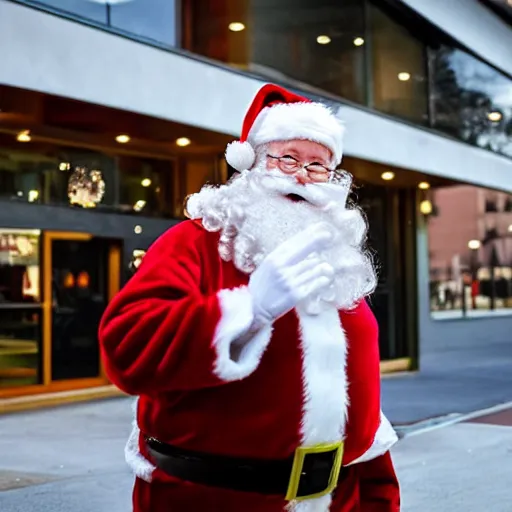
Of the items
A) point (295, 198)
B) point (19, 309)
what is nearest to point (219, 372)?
point (295, 198)

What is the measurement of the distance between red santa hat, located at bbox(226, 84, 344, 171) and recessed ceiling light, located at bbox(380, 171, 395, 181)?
36.0 feet

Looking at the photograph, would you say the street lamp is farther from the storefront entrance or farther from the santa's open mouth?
the santa's open mouth

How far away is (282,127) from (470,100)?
47.3 feet

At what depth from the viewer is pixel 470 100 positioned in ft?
52.6

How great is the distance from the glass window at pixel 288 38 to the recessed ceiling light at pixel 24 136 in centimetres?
220

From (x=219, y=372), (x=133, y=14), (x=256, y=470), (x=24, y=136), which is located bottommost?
(x=256, y=470)

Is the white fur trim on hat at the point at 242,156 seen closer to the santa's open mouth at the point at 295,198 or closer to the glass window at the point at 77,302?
the santa's open mouth at the point at 295,198

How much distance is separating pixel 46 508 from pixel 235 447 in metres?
3.88

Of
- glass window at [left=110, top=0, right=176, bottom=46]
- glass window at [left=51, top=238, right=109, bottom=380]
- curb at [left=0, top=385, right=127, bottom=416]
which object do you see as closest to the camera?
glass window at [left=110, top=0, right=176, bottom=46]

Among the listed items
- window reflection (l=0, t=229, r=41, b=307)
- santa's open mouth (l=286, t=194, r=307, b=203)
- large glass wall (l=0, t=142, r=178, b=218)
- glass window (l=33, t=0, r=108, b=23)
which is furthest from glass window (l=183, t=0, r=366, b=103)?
santa's open mouth (l=286, t=194, r=307, b=203)

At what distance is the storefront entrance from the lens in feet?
32.5

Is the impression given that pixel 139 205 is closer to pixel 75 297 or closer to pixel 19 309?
pixel 75 297

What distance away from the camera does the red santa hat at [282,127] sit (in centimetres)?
240

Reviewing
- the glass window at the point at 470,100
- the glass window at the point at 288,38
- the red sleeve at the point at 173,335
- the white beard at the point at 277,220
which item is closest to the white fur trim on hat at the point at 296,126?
the white beard at the point at 277,220
